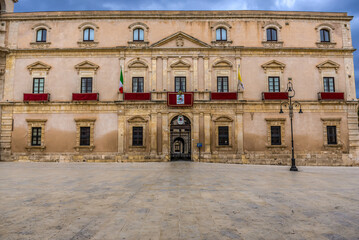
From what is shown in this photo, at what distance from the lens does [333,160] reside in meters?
22.1

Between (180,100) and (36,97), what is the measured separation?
13233 mm

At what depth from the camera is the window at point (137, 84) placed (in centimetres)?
2300

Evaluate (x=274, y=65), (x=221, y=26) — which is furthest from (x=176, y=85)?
(x=274, y=65)

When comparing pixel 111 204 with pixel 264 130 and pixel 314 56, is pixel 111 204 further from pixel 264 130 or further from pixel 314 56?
pixel 314 56

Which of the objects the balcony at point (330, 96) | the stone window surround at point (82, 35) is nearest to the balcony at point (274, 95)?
the balcony at point (330, 96)

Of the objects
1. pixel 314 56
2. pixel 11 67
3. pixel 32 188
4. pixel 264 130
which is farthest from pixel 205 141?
pixel 11 67

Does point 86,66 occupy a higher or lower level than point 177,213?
higher

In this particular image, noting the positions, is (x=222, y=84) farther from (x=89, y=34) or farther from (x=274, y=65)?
(x=89, y=34)

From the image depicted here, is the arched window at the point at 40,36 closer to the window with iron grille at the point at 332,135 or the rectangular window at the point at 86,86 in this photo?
the rectangular window at the point at 86,86

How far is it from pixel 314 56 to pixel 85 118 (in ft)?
72.8

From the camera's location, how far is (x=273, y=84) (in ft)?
75.9

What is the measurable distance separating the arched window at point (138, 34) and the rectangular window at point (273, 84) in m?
12.8

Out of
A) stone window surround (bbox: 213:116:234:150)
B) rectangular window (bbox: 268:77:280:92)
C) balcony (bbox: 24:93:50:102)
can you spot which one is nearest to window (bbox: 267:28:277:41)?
rectangular window (bbox: 268:77:280:92)

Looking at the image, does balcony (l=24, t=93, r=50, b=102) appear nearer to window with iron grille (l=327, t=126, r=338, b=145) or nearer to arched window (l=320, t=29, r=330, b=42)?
window with iron grille (l=327, t=126, r=338, b=145)
